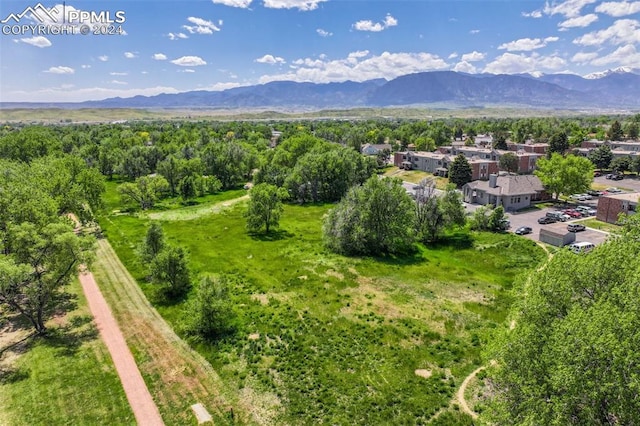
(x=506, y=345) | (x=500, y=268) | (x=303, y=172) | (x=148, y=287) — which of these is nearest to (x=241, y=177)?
(x=303, y=172)

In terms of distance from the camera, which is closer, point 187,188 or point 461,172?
point 187,188

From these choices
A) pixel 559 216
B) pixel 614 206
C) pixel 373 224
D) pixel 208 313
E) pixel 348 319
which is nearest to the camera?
pixel 208 313

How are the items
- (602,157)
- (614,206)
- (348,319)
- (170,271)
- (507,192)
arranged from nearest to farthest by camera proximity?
(348,319), (170,271), (614,206), (507,192), (602,157)

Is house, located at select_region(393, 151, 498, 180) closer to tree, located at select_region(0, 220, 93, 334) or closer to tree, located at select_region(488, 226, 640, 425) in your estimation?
tree, located at select_region(488, 226, 640, 425)

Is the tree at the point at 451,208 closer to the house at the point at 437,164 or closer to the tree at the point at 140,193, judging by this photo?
the house at the point at 437,164

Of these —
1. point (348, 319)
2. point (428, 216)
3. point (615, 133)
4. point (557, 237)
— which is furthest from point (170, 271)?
point (615, 133)

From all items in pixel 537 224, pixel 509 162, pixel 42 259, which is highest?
pixel 509 162

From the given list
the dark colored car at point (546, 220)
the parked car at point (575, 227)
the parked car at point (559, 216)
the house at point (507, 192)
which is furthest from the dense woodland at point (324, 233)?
the parked car at point (575, 227)

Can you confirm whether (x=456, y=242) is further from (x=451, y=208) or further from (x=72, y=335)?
(x=72, y=335)
